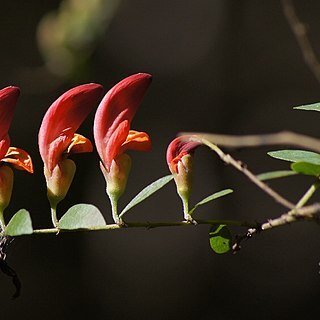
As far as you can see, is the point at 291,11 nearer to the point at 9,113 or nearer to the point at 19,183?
the point at 9,113

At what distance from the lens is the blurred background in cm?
302

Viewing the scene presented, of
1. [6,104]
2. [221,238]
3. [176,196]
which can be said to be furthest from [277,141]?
[176,196]

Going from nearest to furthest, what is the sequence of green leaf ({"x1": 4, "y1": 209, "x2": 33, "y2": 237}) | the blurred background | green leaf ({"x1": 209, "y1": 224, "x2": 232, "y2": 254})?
green leaf ({"x1": 4, "y1": 209, "x2": 33, "y2": 237}) → green leaf ({"x1": 209, "y1": 224, "x2": 232, "y2": 254}) → the blurred background

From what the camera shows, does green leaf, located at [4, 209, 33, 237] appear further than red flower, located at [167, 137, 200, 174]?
No

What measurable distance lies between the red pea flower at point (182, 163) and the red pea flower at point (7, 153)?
14cm

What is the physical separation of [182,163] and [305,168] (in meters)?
0.16

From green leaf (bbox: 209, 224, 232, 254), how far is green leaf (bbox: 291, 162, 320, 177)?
133 mm

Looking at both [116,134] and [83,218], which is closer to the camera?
[83,218]

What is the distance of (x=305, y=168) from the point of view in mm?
655

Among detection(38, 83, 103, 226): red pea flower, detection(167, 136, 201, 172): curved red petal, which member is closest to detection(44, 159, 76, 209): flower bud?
detection(38, 83, 103, 226): red pea flower

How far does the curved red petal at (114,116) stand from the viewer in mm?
784

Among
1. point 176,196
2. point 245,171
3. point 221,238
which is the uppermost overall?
point 245,171

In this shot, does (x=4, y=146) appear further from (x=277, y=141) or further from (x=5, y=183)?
(x=277, y=141)

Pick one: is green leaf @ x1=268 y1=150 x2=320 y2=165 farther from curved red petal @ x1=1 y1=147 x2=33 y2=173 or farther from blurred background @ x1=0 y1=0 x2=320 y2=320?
blurred background @ x1=0 y1=0 x2=320 y2=320
